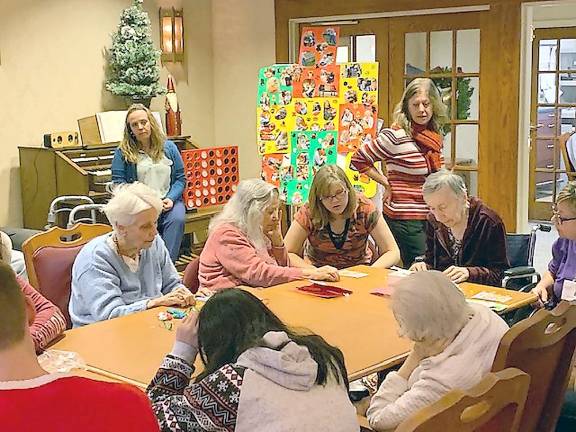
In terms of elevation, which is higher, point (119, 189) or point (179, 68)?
point (179, 68)

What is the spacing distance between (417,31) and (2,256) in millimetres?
4429

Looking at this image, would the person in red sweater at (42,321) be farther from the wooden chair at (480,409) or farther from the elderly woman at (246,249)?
the wooden chair at (480,409)

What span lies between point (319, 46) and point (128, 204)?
3.49 meters

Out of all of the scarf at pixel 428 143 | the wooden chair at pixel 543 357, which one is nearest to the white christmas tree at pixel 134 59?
the scarf at pixel 428 143

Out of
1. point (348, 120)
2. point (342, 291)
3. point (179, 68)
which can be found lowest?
point (342, 291)

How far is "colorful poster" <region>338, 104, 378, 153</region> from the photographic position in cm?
646

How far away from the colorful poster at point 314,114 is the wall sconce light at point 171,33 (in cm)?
142

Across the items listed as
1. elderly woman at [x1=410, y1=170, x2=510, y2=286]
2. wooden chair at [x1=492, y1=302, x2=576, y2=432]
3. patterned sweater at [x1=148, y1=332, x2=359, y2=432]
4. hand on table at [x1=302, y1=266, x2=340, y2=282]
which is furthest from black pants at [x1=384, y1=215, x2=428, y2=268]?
patterned sweater at [x1=148, y1=332, x2=359, y2=432]

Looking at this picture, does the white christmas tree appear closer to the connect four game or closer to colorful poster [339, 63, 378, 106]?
the connect four game

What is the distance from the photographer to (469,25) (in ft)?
20.9

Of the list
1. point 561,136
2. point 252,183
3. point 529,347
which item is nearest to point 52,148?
point 252,183

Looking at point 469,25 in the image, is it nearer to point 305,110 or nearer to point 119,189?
point 305,110

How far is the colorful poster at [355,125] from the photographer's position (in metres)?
6.46

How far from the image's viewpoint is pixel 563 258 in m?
4.08
